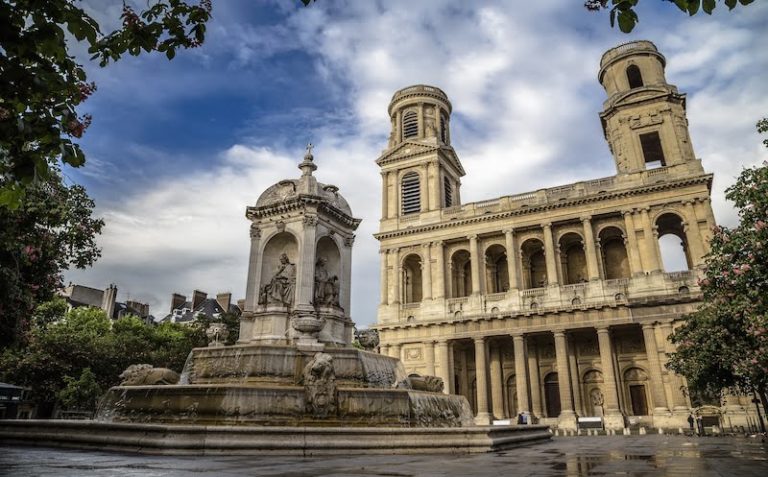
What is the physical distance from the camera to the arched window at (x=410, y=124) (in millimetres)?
44062

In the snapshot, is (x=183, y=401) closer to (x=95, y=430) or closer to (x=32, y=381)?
(x=95, y=430)

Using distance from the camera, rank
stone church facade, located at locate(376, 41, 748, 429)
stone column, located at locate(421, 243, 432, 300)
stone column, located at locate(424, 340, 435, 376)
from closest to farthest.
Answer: stone church facade, located at locate(376, 41, 748, 429), stone column, located at locate(424, 340, 435, 376), stone column, located at locate(421, 243, 432, 300)

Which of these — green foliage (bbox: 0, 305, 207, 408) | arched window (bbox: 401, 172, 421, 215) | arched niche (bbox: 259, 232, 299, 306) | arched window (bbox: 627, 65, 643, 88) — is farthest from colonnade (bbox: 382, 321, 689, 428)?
arched niche (bbox: 259, 232, 299, 306)

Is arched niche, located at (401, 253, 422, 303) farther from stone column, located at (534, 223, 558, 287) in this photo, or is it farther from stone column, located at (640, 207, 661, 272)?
stone column, located at (640, 207, 661, 272)

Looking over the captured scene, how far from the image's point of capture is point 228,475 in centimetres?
429

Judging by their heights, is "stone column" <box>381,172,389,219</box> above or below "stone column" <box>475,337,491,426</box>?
above

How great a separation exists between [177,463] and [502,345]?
3389cm

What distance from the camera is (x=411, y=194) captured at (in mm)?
41562

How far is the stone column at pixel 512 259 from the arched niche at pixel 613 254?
6.16 meters

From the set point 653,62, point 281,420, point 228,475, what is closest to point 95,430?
point 281,420

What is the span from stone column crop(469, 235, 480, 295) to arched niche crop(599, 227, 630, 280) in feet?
28.8

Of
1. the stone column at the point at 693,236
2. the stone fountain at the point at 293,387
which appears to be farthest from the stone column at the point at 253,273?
the stone column at the point at 693,236

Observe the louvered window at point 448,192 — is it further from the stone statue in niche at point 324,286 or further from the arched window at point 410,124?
the stone statue in niche at point 324,286

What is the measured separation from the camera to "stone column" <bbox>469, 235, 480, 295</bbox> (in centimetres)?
3628
